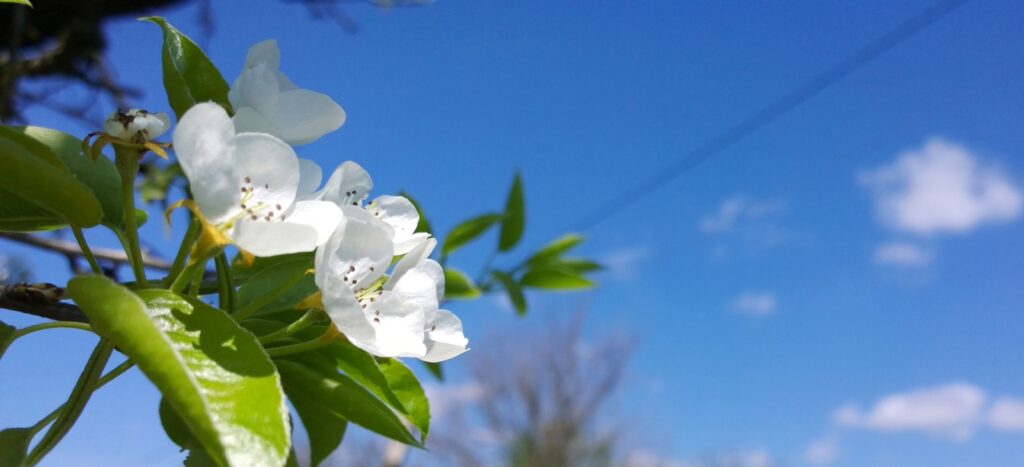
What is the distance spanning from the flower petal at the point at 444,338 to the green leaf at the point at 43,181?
189 mm

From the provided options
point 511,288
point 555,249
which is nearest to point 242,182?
point 511,288

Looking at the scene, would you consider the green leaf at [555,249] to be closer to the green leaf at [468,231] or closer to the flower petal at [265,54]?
the green leaf at [468,231]

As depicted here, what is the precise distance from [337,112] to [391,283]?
10cm

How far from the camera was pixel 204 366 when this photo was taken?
1.20 ft

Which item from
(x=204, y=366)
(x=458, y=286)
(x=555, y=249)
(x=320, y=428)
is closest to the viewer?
(x=204, y=366)

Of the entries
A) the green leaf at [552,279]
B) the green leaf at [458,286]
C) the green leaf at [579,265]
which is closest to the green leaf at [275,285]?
the green leaf at [458,286]

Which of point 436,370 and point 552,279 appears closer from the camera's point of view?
point 436,370

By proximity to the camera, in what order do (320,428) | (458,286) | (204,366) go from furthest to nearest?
(458,286)
(320,428)
(204,366)

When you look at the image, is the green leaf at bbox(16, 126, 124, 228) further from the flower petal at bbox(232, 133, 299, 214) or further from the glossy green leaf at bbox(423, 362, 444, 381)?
the glossy green leaf at bbox(423, 362, 444, 381)

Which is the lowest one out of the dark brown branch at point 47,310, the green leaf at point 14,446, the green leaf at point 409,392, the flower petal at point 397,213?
the green leaf at point 14,446

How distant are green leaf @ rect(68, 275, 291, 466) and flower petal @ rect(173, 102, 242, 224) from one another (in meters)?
0.05

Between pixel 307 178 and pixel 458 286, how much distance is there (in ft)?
2.20

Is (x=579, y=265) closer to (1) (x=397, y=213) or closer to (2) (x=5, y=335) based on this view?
(1) (x=397, y=213)

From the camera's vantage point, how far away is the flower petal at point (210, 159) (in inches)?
15.7
